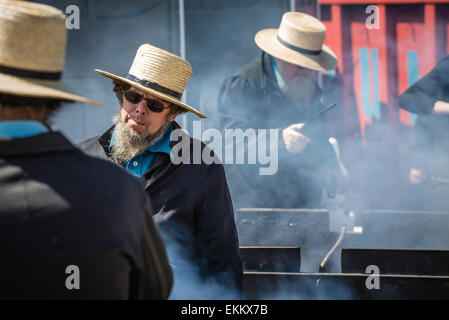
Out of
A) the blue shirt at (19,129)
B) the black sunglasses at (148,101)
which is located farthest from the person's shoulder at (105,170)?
the black sunglasses at (148,101)

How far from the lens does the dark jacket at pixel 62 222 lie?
151 centimetres

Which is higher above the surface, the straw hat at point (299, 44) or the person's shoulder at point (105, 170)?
the straw hat at point (299, 44)

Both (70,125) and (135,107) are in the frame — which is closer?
(135,107)

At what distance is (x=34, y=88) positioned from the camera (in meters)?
1.62

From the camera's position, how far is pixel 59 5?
584 cm

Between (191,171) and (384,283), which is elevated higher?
(191,171)

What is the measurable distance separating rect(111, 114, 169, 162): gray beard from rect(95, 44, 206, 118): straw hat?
0.20 metres

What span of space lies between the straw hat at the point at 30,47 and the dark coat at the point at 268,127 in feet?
9.09

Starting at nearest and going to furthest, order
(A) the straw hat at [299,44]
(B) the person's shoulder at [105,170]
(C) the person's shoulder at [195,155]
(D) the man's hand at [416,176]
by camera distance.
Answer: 1. (B) the person's shoulder at [105,170]
2. (C) the person's shoulder at [195,155]
3. (A) the straw hat at [299,44]
4. (D) the man's hand at [416,176]

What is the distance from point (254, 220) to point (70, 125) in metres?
2.62

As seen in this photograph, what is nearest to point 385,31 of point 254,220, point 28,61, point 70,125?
point 254,220

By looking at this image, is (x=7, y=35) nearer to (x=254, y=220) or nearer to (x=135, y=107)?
(x=135, y=107)

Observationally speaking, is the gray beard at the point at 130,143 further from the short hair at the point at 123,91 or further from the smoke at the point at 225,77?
the smoke at the point at 225,77

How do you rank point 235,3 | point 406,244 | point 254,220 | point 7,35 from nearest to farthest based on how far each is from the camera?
point 7,35 < point 254,220 < point 406,244 < point 235,3
